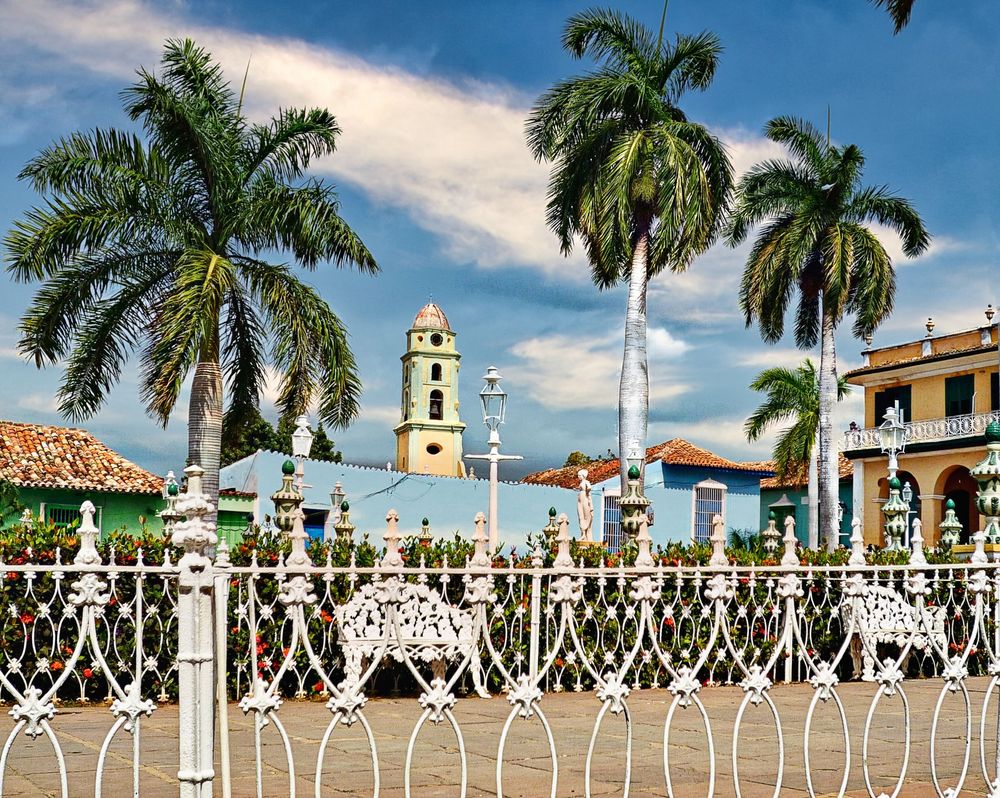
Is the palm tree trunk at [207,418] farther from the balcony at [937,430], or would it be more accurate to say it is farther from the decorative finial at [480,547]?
the balcony at [937,430]

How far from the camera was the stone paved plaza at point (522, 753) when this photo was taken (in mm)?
5766

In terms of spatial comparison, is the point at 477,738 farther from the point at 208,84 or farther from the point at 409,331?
the point at 409,331

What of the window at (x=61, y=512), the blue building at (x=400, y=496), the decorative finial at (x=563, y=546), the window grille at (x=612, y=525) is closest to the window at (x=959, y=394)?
the window grille at (x=612, y=525)

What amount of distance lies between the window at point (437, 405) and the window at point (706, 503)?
35.5 feet

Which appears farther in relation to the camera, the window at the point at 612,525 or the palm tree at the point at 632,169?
the window at the point at 612,525

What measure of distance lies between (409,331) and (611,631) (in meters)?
34.8

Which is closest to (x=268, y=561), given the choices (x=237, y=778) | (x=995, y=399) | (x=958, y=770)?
(x=237, y=778)

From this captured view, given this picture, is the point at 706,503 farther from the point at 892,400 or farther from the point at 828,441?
the point at 828,441

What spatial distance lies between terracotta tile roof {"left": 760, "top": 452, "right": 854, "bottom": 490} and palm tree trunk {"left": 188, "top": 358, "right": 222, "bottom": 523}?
23774 mm

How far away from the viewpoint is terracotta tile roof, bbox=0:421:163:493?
25941 millimetres

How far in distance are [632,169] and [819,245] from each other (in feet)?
29.6

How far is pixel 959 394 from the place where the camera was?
34281 millimetres

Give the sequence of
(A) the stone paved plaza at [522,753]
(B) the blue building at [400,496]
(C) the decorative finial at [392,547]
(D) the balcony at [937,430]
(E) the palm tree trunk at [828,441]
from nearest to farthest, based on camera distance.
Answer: (C) the decorative finial at [392,547]
(A) the stone paved plaza at [522,753]
(E) the palm tree trunk at [828,441]
(B) the blue building at [400,496]
(D) the balcony at [937,430]

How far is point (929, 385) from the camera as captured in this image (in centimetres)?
3538
